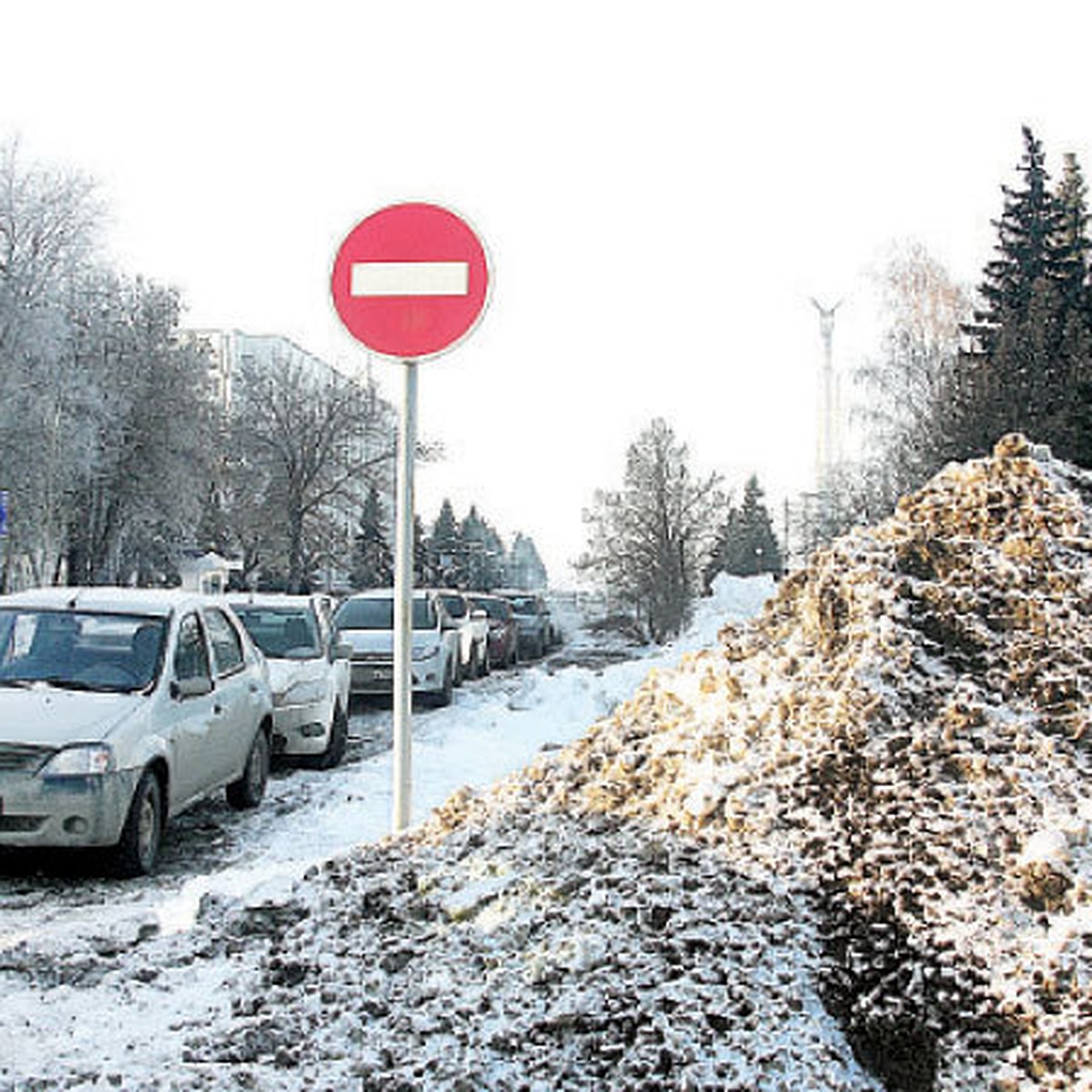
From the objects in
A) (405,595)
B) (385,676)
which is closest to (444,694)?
(385,676)

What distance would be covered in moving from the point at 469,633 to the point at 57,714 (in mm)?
17388

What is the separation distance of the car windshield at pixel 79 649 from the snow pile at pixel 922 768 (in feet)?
11.2

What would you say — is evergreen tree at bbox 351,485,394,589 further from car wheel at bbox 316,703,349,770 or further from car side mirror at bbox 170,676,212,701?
car side mirror at bbox 170,676,212,701

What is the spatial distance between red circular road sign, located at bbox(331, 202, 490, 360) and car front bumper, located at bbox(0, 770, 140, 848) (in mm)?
2758

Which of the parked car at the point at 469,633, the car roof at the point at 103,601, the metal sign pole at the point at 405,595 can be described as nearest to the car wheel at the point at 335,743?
the car roof at the point at 103,601

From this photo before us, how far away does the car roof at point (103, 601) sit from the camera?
8406mm

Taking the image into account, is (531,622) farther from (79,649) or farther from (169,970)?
(169,970)

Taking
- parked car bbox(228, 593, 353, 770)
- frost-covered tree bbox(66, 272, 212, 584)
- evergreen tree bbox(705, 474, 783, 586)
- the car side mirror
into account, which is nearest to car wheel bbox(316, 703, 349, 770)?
parked car bbox(228, 593, 353, 770)

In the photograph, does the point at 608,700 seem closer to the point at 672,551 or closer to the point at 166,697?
the point at 166,697

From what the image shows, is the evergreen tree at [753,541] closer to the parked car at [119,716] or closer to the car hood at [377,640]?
the car hood at [377,640]

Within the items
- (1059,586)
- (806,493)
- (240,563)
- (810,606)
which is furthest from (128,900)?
(240,563)

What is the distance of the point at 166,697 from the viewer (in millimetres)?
7875

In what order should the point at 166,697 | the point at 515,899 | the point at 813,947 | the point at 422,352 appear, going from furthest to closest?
1. the point at 166,697
2. the point at 422,352
3. the point at 515,899
4. the point at 813,947

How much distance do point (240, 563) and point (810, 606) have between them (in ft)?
217
